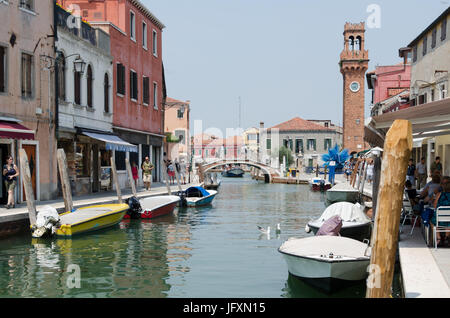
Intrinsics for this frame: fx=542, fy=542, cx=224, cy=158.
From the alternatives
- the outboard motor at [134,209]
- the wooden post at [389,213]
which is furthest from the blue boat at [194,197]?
the wooden post at [389,213]

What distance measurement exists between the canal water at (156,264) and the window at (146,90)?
41.3ft

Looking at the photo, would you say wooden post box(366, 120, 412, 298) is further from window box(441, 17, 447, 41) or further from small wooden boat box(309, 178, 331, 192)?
small wooden boat box(309, 178, 331, 192)

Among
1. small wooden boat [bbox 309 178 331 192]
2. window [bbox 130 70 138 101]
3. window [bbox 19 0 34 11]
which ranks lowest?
small wooden boat [bbox 309 178 331 192]

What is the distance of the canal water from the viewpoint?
812 centimetres

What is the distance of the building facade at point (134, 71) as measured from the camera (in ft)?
78.5

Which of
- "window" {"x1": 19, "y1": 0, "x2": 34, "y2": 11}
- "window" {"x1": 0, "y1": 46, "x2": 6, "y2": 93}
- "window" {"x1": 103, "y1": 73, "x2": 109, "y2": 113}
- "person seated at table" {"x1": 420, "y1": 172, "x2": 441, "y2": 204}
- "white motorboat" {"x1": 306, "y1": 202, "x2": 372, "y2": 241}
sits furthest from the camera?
"window" {"x1": 103, "y1": 73, "x2": 109, "y2": 113}

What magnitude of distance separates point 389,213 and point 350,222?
19.4 feet

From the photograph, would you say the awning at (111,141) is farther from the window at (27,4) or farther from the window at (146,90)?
the window at (146,90)

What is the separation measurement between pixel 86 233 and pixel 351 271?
7807mm

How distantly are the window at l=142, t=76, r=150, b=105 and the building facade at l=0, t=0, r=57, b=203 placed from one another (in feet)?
32.9

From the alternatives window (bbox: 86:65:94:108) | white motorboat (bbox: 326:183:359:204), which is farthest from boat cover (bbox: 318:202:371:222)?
window (bbox: 86:65:94:108)

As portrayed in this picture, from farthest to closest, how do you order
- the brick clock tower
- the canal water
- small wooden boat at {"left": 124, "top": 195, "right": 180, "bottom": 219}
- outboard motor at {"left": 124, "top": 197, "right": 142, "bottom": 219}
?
the brick clock tower, small wooden boat at {"left": 124, "top": 195, "right": 180, "bottom": 219}, outboard motor at {"left": 124, "top": 197, "right": 142, "bottom": 219}, the canal water

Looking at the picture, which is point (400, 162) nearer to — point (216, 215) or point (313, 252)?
point (313, 252)

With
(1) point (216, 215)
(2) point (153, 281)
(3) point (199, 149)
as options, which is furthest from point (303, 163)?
(2) point (153, 281)
